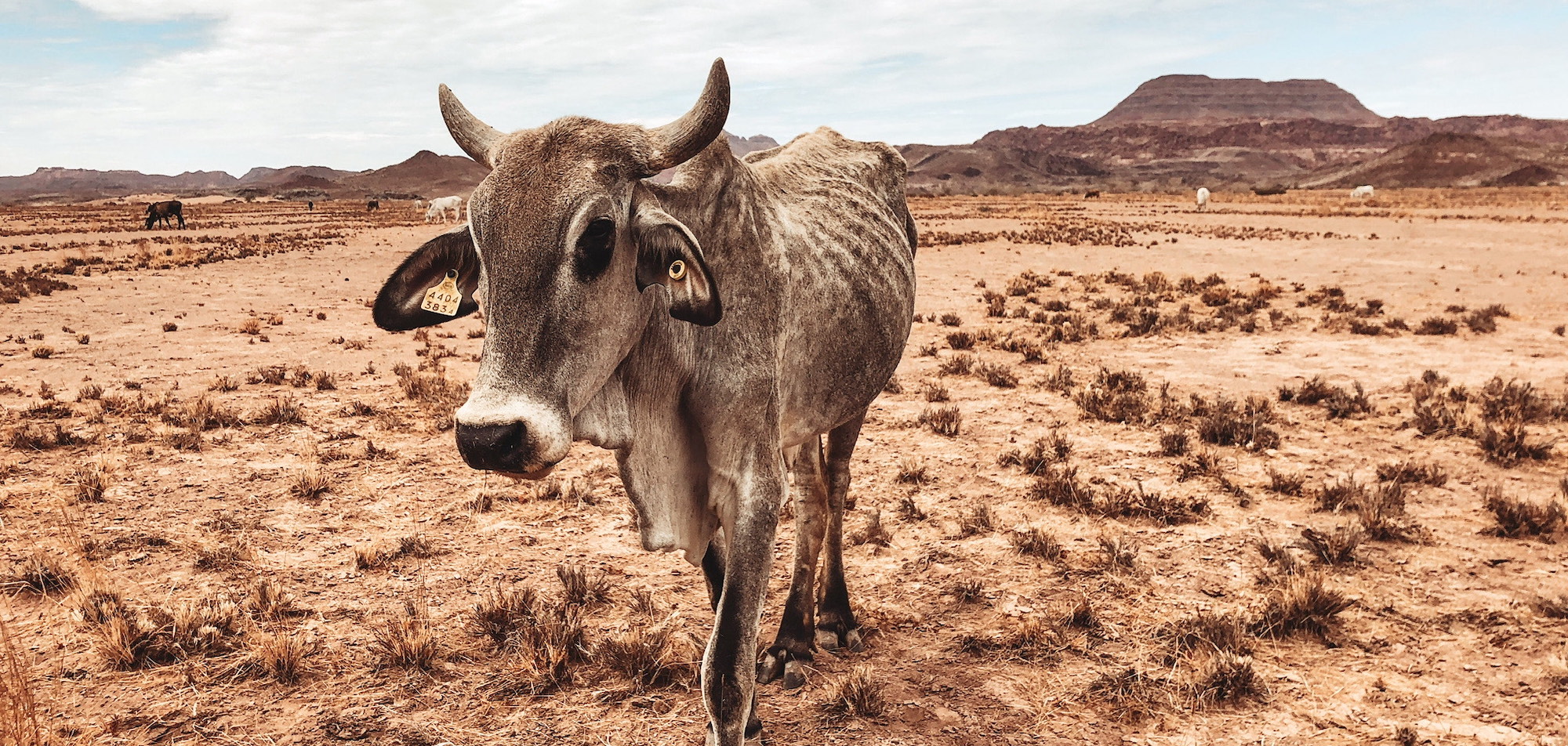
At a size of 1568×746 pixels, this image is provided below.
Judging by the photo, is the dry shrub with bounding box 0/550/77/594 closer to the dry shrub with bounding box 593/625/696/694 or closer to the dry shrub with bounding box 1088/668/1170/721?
the dry shrub with bounding box 593/625/696/694

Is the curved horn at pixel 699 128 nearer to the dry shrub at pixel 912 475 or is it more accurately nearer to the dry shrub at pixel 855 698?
the dry shrub at pixel 855 698

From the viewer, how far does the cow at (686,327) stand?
2379mm

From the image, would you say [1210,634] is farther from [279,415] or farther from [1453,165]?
[1453,165]

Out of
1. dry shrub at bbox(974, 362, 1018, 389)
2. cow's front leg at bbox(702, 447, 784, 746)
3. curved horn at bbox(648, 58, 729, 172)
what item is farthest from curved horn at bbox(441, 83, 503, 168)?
dry shrub at bbox(974, 362, 1018, 389)

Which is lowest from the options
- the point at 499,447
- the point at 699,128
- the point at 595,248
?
the point at 499,447

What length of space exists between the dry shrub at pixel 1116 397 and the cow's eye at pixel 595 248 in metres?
6.90

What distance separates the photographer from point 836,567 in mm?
4465

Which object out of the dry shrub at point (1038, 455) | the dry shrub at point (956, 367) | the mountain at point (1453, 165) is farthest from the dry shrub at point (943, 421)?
the mountain at point (1453, 165)

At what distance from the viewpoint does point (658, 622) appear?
450 cm

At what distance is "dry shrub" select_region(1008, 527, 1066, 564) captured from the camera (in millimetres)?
5250

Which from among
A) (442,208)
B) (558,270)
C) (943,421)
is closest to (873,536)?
(943,421)

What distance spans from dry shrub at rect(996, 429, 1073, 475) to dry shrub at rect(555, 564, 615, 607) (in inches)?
145

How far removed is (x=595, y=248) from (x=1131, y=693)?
313 cm

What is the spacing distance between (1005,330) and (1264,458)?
241 inches
